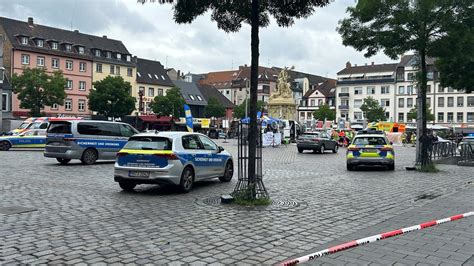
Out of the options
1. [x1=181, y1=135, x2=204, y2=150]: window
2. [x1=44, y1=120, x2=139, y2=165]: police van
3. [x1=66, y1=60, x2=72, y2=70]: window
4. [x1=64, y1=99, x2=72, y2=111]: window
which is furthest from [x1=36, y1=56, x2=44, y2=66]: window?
[x1=181, y1=135, x2=204, y2=150]: window

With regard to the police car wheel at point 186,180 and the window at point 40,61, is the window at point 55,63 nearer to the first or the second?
the window at point 40,61

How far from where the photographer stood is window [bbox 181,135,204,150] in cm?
1273

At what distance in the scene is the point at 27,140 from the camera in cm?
3070

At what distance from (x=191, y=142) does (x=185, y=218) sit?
4.52 metres

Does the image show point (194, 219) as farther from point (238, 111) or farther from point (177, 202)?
point (238, 111)

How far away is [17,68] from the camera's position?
2589 inches

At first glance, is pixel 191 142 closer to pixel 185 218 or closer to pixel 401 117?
pixel 185 218

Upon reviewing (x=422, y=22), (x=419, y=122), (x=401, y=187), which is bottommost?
(x=401, y=187)

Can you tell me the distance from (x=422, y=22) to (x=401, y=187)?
7960mm

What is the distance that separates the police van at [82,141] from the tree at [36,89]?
38105 millimetres

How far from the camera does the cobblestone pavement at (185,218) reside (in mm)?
6375

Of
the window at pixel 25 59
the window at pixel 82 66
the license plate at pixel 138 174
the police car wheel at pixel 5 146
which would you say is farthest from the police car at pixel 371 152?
the window at pixel 82 66

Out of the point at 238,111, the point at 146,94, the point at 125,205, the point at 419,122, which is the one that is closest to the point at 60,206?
the point at 125,205

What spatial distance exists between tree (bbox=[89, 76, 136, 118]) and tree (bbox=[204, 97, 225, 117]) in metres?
29.3
